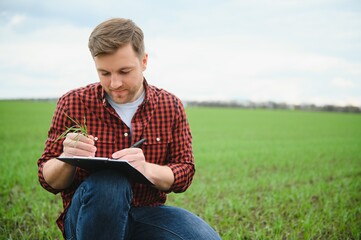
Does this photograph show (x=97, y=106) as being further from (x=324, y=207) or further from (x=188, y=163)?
(x=324, y=207)

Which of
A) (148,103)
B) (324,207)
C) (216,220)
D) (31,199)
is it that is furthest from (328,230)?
(31,199)

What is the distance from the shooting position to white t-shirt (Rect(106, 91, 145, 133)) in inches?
102

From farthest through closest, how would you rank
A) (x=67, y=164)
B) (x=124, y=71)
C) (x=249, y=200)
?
(x=249, y=200) < (x=124, y=71) < (x=67, y=164)

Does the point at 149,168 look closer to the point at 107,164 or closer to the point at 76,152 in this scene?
the point at 107,164

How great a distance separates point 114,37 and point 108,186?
3.21ft

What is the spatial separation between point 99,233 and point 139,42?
1.30 metres

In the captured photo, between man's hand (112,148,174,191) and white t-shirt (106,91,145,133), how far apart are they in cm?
45

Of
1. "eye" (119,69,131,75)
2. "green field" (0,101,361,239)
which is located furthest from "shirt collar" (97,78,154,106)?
"green field" (0,101,361,239)

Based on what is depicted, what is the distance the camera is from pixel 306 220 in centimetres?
403

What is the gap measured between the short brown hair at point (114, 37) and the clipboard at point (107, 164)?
761mm

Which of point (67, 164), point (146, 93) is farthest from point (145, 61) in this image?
point (67, 164)

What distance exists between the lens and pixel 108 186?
1.92 metres

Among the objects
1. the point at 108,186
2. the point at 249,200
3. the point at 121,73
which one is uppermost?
the point at 121,73

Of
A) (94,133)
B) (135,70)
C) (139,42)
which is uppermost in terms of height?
(139,42)
